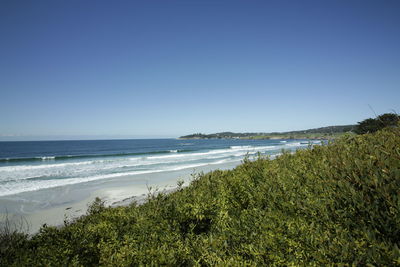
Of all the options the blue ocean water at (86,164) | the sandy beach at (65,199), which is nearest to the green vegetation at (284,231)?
the blue ocean water at (86,164)

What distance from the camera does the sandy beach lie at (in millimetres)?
12172

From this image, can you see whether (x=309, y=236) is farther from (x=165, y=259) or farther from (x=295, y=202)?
(x=165, y=259)

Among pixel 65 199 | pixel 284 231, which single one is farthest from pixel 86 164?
pixel 284 231

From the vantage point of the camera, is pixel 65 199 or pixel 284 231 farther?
pixel 65 199

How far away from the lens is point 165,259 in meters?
2.62

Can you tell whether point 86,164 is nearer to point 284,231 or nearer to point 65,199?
point 65,199

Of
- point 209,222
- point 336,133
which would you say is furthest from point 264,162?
point 209,222

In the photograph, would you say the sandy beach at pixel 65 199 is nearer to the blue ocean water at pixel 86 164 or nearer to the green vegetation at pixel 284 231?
the blue ocean water at pixel 86 164

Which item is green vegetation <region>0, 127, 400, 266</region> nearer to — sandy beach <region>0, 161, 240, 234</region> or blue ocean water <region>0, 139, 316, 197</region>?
blue ocean water <region>0, 139, 316, 197</region>

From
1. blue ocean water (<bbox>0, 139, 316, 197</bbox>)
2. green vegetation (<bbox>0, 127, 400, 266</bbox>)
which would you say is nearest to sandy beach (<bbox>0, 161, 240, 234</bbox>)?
blue ocean water (<bbox>0, 139, 316, 197</bbox>)

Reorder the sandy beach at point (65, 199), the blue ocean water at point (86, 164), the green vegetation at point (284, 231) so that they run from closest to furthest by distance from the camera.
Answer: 1. the green vegetation at point (284, 231)
2. the sandy beach at point (65, 199)
3. the blue ocean water at point (86, 164)

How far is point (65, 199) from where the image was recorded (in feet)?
52.9

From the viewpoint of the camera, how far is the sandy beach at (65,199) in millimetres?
12172

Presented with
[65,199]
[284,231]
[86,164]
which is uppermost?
[284,231]
